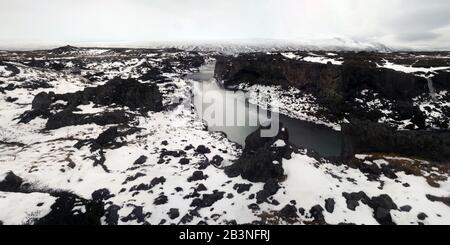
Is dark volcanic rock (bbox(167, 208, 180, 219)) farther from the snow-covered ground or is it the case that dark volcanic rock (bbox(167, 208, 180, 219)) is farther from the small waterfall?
the small waterfall

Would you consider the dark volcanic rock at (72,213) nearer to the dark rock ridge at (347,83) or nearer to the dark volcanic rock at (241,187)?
the dark volcanic rock at (241,187)

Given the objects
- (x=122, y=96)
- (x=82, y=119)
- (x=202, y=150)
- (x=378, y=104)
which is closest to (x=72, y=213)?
(x=202, y=150)

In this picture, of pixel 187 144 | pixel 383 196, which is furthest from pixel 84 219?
pixel 383 196

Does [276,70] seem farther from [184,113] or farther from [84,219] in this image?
[84,219]

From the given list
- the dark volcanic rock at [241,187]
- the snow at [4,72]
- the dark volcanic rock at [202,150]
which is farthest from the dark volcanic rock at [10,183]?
the snow at [4,72]

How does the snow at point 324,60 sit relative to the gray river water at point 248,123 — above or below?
above

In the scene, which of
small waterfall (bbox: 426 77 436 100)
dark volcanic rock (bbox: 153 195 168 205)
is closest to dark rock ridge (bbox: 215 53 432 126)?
small waterfall (bbox: 426 77 436 100)
